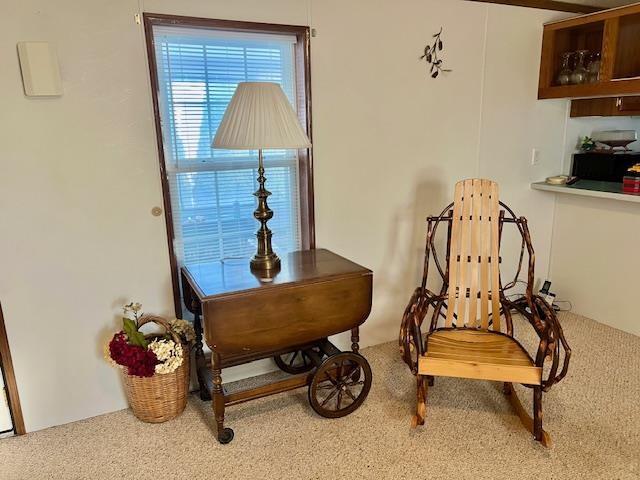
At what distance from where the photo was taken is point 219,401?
2020mm

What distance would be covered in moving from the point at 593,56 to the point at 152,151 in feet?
9.05

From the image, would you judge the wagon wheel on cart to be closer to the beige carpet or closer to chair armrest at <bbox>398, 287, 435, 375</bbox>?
the beige carpet

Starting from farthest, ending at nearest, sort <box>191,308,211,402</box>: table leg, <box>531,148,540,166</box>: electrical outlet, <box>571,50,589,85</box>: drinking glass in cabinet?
<box>531,148,540,166</box>: electrical outlet, <box>571,50,589,85</box>: drinking glass in cabinet, <box>191,308,211,402</box>: table leg

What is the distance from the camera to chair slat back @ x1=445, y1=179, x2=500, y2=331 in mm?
2385

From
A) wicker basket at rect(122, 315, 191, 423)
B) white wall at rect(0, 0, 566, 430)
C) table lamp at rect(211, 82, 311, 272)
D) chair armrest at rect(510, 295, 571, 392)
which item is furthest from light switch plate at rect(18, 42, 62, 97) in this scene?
chair armrest at rect(510, 295, 571, 392)

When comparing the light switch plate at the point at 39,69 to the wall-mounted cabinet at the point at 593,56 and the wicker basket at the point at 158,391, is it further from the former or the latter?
the wall-mounted cabinet at the point at 593,56

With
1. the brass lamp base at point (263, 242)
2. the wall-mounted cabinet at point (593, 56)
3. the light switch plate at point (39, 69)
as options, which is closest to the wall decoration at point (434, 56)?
the wall-mounted cabinet at point (593, 56)

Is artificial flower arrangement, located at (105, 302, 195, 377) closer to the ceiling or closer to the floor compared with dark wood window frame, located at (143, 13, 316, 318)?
closer to the floor

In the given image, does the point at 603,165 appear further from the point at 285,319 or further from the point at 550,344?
the point at 285,319

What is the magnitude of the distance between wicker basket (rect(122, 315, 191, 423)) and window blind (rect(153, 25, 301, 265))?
1.49 ft

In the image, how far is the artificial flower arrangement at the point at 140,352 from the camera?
6.60ft

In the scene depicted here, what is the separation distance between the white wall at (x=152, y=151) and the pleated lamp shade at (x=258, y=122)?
1.38 ft

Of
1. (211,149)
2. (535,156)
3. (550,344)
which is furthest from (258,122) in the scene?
(535,156)

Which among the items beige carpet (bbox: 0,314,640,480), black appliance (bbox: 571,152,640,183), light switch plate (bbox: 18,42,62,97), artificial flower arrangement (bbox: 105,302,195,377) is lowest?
beige carpet (bbox: 0,314,640,480)
